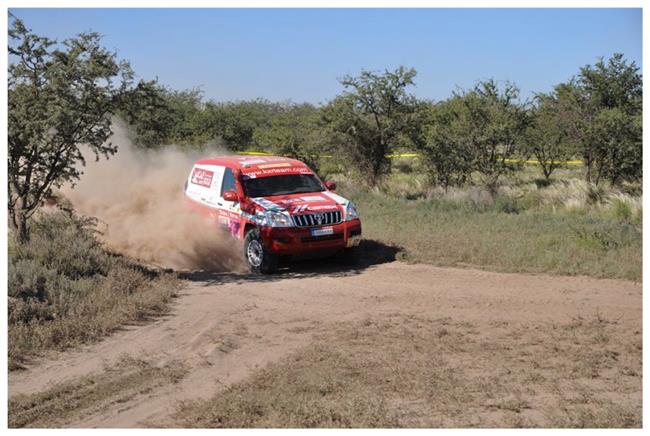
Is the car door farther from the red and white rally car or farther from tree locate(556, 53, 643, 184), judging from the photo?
tree locate(556, 53, 643, 184)

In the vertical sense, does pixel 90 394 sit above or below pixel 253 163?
below

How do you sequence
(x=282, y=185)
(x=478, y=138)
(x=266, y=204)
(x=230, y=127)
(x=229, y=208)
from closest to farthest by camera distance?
(x=266, y=204) < (x=229, y=208) < (x=282, y=185) < (x=478, y=138) < (x=230, y=127)

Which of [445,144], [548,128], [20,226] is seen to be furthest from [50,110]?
[548,128]

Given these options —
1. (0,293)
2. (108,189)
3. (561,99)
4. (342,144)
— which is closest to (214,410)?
(0,293)

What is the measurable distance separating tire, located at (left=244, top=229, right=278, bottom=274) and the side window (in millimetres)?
1171

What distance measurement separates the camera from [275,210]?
1304cm

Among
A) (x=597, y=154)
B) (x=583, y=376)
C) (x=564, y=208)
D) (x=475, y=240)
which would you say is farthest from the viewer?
(x=597, y=154)

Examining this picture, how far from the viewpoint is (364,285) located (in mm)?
11828

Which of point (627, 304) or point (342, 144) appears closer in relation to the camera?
point (627, 304)

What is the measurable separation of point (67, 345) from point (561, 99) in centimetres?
2156

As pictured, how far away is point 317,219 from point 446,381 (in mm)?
6208

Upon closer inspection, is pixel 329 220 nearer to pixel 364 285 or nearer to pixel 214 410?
pixel 364 285

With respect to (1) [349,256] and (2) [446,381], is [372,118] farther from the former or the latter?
(2) [446,381]

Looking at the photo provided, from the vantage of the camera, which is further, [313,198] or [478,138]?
[478,138]
